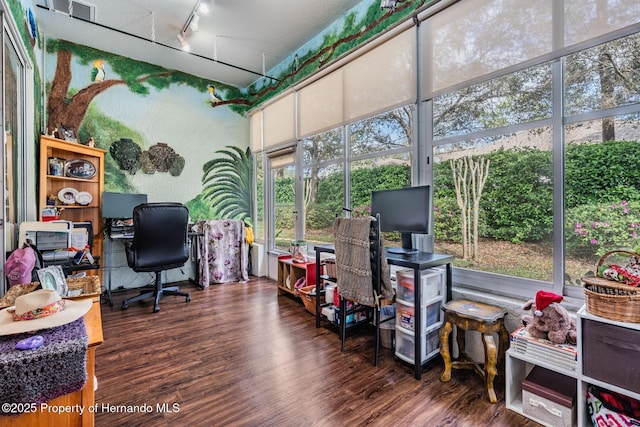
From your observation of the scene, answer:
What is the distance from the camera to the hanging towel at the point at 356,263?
7.10 ft

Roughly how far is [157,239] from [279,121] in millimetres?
2468

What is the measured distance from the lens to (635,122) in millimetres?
1664

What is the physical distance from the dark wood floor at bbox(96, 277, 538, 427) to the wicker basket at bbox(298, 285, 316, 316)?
166 millimetres

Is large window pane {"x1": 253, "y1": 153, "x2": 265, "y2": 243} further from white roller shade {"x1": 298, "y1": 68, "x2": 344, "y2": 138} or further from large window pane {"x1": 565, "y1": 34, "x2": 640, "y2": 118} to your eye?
large window pane {"x1": 565, "y1": 34, "x2": 640, "y2": 118}

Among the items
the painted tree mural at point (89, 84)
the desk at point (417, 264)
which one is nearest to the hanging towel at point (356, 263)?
the desk at point (417, 264)

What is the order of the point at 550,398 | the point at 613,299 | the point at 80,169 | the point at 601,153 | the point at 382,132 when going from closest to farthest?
the point at 613,299 → the point at 550,398 → the point at 601,153 → the point at 382,132 → the point at 80,169

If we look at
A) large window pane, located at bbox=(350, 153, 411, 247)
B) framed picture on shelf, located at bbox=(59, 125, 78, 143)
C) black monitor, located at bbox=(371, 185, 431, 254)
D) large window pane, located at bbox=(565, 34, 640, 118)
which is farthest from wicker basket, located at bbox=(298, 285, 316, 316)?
framed picture on shelf, located at bbox=(59, 125, 78, 143)

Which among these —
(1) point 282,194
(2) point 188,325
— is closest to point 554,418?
(2) point 188,325

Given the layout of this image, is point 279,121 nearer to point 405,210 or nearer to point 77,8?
point 77,8

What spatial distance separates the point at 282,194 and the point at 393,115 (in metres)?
2.35

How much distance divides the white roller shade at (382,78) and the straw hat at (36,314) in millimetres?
2775

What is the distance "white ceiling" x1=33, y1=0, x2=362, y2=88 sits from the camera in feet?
10.6

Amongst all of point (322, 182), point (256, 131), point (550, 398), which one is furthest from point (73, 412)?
point (256, 131)

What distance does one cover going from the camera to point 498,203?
223cm
